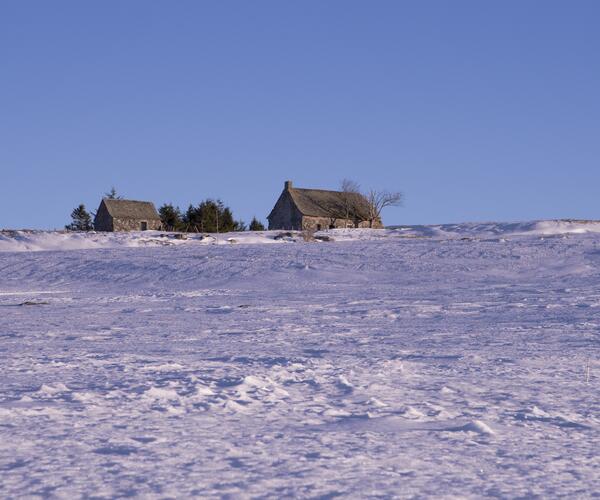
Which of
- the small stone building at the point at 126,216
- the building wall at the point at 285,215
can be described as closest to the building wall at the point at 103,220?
the small stone building at the point at 126,216

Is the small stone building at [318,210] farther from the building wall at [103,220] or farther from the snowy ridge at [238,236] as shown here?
the snowy ridge at [238,236]

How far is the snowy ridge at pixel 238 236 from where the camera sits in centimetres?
3441

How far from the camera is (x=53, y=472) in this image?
175 inches

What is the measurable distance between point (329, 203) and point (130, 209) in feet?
48.2

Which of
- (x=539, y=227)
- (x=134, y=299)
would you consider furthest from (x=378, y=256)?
(x=539, y=227)

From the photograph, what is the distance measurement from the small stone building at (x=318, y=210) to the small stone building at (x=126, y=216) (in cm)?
915

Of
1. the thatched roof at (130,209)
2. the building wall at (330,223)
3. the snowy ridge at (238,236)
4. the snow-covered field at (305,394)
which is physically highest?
the thatched roof at (130,209)

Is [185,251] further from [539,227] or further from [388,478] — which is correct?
[388,478]

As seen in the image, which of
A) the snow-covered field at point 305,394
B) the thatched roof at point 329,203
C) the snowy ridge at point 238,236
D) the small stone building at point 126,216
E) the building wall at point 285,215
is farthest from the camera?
the thatched roof at point 329,203

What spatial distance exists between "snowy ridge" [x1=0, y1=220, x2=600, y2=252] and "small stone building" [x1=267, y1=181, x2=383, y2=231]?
24.1 metres

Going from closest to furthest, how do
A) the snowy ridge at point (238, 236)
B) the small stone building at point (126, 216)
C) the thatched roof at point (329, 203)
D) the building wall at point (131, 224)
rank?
the snowy ridge at point (238, 236)
the building wall at point (131, 224)
the small stone building at point (126, 216)
the thatched roof at point (329, 203)

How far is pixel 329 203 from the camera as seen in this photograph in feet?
218

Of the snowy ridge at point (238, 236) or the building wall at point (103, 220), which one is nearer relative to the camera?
the snowy ridge at point (238, 236)

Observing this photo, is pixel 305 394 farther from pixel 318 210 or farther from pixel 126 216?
pixel 126 216
